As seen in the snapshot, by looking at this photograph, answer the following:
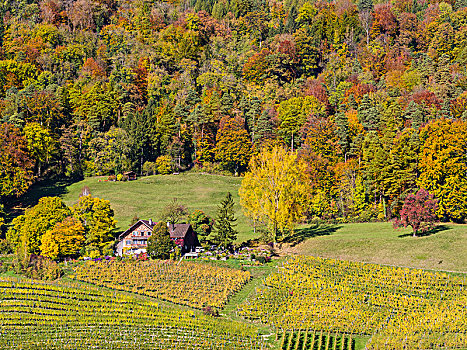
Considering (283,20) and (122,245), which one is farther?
(283,20)

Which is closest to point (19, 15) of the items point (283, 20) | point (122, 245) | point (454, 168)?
point (283, 20)

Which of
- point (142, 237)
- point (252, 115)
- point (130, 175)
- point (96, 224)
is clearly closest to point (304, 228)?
point (142, 237)

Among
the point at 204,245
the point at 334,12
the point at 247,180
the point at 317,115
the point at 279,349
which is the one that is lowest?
the point at 279,349

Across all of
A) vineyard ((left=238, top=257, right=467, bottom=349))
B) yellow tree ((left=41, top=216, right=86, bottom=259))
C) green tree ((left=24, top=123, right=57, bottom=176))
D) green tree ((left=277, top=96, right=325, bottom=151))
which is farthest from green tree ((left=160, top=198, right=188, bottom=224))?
green tree ((left=24, top=123, right=57, bottom=176))

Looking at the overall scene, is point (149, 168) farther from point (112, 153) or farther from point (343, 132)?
point (343, 132)

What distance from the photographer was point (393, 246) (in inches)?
2672

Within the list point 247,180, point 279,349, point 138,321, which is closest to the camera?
point 279,349

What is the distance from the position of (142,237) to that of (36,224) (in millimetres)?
14853

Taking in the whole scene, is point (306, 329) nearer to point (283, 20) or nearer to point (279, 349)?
point (279, 349)

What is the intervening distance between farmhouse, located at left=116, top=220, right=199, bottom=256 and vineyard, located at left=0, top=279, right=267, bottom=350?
1590 centimetres

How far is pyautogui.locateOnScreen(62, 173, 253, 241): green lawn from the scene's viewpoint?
317 ft

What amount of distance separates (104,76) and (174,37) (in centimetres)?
2865

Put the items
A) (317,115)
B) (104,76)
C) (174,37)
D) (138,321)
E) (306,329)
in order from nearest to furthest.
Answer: (306,329) → (138,321) → (317,115) → (104,76) → (174,37)

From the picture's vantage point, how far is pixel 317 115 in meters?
118
